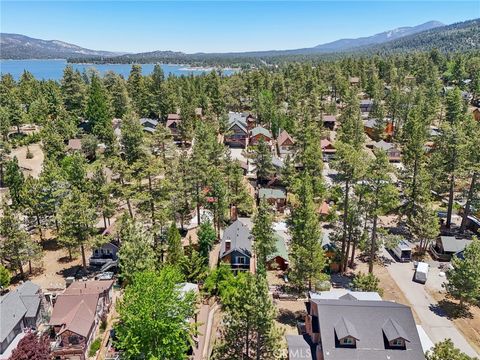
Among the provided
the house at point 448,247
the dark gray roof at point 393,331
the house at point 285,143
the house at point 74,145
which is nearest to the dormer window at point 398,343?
the dark gray roof at point 393,331

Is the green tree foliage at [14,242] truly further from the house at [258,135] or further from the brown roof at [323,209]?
the house at [258,135]

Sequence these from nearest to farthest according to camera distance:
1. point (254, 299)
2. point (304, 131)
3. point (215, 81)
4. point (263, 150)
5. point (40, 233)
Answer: point (254, 299), point (40, 233), point (263, 150), point (304, 131), point (215, 81)

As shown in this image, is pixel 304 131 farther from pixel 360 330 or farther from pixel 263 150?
pixel 360 330

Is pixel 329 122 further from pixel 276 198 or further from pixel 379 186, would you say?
pixel 379 186

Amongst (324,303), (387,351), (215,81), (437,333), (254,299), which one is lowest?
(437,333)

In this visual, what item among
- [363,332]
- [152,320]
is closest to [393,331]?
[363,332]

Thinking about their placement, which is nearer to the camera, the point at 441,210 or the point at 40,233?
the point at 40,233

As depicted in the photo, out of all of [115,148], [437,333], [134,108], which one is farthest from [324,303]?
[134,108]
